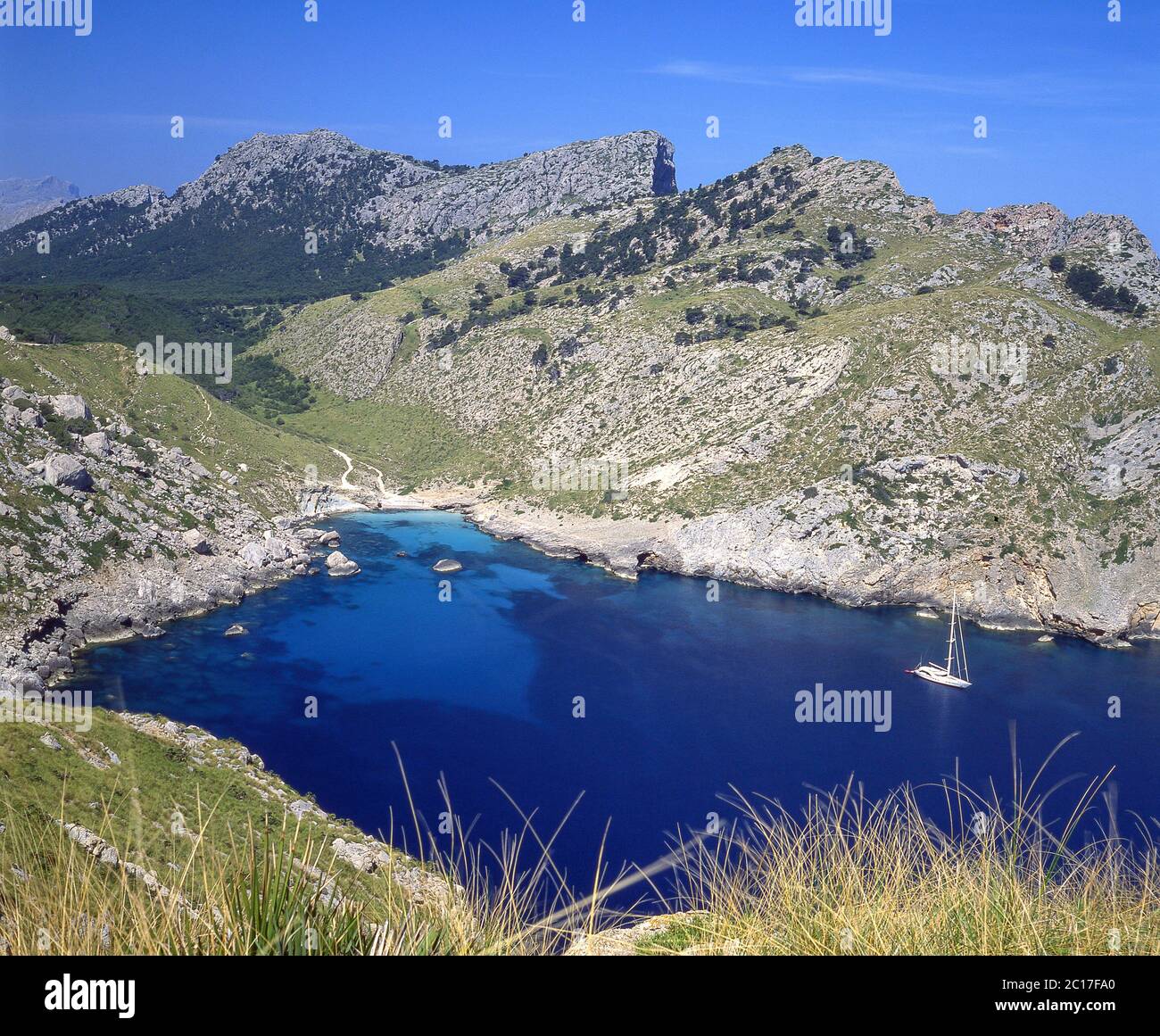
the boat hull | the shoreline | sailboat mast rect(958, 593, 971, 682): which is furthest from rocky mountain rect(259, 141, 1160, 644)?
the boat hull

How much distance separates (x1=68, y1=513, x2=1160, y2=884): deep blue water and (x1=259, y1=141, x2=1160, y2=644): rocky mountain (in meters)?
6.24

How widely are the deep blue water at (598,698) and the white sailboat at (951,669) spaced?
1029 mm

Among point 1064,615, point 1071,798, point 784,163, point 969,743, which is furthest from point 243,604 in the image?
point 784,163

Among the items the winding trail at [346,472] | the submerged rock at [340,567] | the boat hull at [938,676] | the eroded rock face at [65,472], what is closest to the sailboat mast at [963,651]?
the boat hull at [938,676]

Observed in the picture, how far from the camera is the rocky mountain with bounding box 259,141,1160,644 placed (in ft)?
234

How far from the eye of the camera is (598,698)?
5369 cm

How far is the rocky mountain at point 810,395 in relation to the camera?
234ft

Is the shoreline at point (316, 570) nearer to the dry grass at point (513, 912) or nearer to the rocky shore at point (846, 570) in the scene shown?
the rocky shore at point (846, 570)

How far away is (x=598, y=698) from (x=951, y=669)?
24.6 metres

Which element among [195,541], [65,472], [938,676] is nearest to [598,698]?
[938,676]

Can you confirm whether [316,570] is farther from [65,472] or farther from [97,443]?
[65,472]

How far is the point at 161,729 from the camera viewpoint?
121 feet

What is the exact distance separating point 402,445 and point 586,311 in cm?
3102
